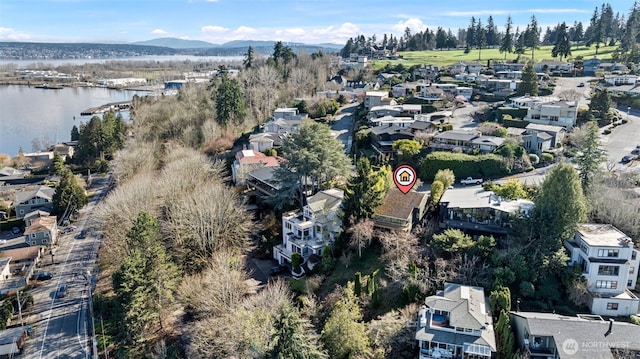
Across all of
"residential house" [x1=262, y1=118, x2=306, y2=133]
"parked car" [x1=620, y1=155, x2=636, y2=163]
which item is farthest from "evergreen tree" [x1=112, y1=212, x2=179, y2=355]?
"parked car" [x1=620, y1=155, x2=636, y2=163]

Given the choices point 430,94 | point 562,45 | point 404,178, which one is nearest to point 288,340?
point 404,178

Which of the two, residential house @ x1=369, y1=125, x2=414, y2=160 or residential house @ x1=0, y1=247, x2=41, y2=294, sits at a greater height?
residential house @ x1=369, y1=125, x2=414, y2=160

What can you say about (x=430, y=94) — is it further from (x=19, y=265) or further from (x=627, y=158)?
Result: (x=19, y=265)

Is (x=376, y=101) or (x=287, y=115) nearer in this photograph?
(x=376, y=101)

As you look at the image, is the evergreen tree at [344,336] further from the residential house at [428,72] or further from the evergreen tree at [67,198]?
the residential house at [428,72]

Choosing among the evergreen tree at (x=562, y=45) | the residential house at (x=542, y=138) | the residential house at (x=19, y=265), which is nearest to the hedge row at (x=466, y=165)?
the residential house at (x=542, y=138)

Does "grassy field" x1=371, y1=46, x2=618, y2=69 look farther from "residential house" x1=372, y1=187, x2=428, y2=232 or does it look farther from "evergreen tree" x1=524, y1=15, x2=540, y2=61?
"residential house" x1=372, y1=187, x2=428, y2=232

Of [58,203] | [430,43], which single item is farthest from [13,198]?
[430,43]
